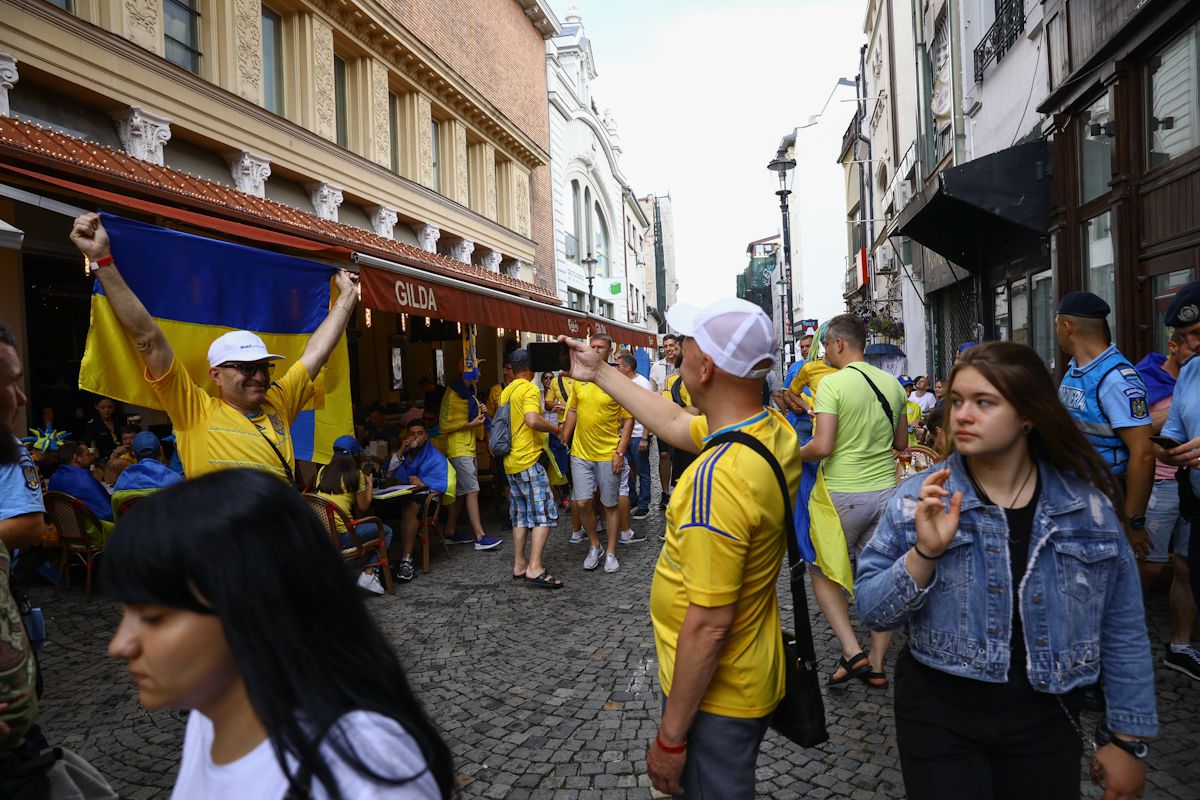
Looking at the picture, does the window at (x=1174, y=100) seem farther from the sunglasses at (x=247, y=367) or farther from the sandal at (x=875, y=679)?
the sunglasses at (x=247, y=367)

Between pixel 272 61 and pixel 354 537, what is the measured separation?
10.1 m

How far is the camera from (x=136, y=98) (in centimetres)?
900

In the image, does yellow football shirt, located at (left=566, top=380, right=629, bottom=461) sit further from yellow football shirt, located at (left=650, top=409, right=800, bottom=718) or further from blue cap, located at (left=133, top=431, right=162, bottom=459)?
yellow football shirt, located at (left=650, top=409, right=800, bottom=718)

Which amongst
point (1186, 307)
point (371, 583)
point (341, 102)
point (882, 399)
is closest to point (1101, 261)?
point (1186, 307)

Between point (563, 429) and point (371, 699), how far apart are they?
5.89 meters

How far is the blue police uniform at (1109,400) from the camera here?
132 inches

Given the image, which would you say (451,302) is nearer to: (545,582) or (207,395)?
(545,582)

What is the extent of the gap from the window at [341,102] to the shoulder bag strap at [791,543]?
14.3 m

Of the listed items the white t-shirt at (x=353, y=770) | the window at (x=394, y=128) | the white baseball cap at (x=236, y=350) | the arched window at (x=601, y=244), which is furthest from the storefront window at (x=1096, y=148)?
the arched window at (x=601, y=244)

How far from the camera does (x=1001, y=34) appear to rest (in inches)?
352

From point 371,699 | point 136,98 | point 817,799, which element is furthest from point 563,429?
point 136,98

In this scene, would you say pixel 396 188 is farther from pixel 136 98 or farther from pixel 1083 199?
pixel 1083 199

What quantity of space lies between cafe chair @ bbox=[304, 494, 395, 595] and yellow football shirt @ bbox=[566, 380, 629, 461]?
6.33 feet

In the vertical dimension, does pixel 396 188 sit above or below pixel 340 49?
below
